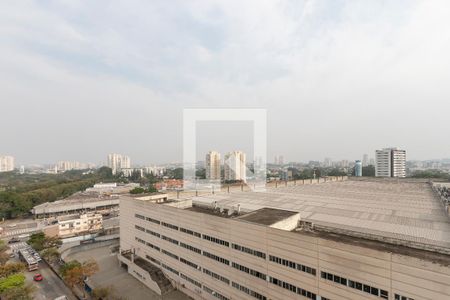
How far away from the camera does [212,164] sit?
9138 cm

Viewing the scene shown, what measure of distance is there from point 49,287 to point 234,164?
68.8 m

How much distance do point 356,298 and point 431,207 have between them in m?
15.9

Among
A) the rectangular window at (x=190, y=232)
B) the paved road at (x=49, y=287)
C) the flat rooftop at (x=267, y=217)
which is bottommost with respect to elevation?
the paved road at (x=49, y=287)

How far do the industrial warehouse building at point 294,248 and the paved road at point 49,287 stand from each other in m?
5.10

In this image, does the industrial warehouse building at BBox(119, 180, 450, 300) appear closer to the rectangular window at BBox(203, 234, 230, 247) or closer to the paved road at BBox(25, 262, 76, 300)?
the rectangular window at BBox(203, 234, 230, 247)

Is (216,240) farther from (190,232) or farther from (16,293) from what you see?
(16,293)

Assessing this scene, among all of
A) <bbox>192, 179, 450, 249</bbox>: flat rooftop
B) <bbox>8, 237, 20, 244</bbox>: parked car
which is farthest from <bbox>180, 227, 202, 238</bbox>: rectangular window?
<bbox>8, 237, 20, 244</bbox>: parked car

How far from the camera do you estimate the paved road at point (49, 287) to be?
69.5ft

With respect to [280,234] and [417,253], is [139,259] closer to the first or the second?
[280,234]

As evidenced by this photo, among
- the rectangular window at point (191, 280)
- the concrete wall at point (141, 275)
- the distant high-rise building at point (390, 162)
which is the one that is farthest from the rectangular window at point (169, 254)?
the distant high-rise building at point (390, 162)

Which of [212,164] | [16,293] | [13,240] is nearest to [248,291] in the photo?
[16,293]

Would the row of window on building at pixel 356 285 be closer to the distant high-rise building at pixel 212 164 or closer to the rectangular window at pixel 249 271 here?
the rectangular window at pixel 249 271

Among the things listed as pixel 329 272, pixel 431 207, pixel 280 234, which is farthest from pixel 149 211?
pixel 431 207

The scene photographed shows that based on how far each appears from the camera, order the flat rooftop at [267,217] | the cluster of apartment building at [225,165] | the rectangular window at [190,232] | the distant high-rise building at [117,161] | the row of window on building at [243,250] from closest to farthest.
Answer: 1. the row of window on building at [243,250]
2. the flat rooftop at [267,217]
3. the rectangular window at [190,232]
4. the cluster of apartment building at [225,165]
5. the distant high-rise building at [117,161]
